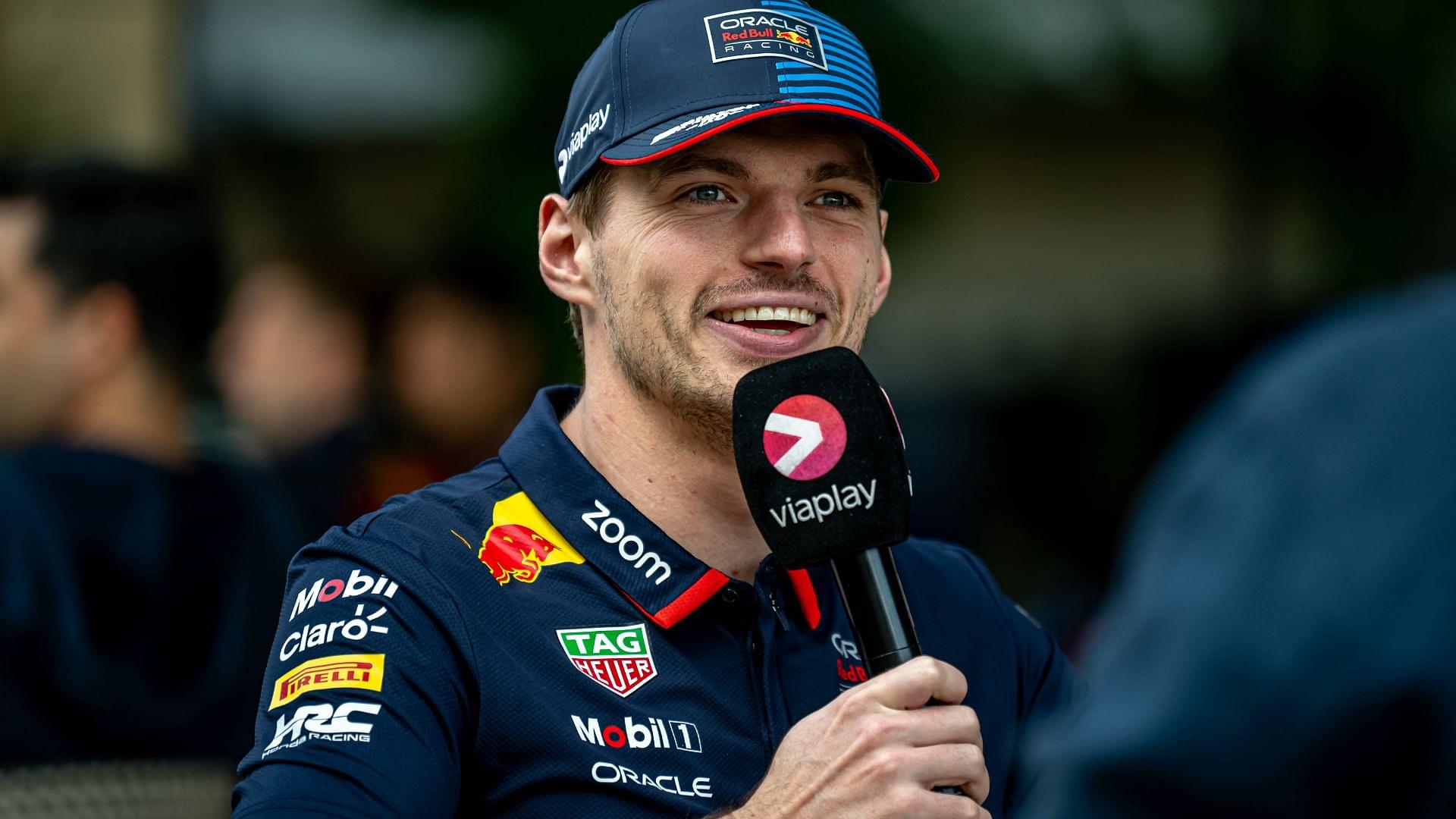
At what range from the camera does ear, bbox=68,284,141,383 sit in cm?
325

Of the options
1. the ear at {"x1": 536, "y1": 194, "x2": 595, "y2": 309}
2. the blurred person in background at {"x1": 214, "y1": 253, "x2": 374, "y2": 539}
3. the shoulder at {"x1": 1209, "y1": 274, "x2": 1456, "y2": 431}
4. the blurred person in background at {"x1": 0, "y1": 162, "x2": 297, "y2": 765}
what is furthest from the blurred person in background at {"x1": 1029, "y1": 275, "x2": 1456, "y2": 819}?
the blurred person in background at {"x1": 214, "y1": 253, "x2": 374, "y2": 539}

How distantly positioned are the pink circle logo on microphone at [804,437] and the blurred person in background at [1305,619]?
846 millimetres

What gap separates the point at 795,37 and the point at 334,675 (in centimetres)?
106

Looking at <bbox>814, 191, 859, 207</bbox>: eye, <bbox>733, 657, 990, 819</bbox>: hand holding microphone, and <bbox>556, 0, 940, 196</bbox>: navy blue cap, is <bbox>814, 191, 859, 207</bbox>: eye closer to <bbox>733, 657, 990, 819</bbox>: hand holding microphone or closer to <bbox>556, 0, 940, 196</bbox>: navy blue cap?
<bbox>556, 0, 940, 196</bbox>: navy blue cap

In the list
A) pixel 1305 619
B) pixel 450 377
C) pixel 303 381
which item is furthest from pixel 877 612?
pixel 303 381

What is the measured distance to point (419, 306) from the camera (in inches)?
214

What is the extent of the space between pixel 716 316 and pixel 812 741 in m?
0.65

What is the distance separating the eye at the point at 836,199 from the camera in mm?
2328

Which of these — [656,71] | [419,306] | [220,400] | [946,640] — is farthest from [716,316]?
[419,306]

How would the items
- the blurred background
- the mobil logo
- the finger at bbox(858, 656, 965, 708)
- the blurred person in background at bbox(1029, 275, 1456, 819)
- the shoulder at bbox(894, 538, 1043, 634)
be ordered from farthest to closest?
the blurred background → the shoulder at bbox(894, 538, 1043, 634) → the mobil logo → the finger at bbox(858, 656, 965, 708) → the blurred person in background at bbox(1029, 275, 1456, 819)

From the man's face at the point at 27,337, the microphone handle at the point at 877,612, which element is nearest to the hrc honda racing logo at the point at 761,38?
the microphone handle at the point at 877,612

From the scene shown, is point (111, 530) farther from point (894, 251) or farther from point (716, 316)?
point (894, 251)

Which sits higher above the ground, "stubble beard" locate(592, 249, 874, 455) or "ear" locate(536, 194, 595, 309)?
"ear" locate(536, 194, 595, 309)

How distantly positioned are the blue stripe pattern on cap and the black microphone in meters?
0.52
